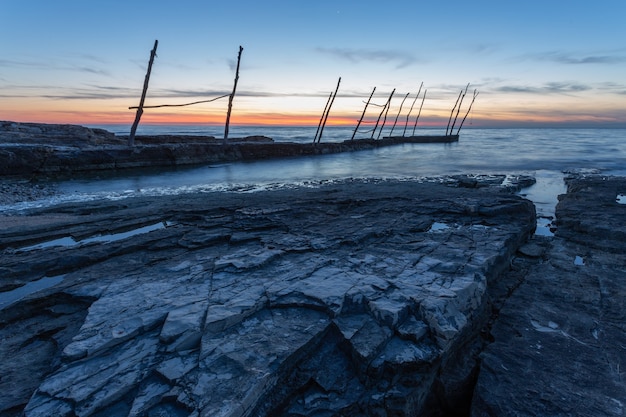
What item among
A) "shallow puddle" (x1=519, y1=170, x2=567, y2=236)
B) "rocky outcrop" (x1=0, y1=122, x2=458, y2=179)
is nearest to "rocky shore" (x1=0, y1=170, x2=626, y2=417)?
"shallow puddle" (x1=519, y1=170, x2=567, y2=236)

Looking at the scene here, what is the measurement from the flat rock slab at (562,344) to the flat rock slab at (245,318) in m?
0.31

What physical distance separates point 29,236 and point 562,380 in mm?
8338

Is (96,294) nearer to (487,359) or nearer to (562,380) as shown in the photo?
(487,359)

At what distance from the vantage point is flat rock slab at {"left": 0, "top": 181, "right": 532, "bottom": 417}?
260 centimetres

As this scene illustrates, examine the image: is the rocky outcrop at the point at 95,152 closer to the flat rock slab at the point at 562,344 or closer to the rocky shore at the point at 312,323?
the rocky shore at the point at 312,323

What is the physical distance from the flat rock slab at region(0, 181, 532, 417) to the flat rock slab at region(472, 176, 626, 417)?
31cm

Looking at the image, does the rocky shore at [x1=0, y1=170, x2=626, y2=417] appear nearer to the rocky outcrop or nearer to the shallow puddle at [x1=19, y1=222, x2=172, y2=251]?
the shallow puddle at [x1=19, y1=222, x2=172, y2=251]

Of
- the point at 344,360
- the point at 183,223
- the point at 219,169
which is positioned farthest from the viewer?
the point at 219,169

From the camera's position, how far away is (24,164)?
15.6 m

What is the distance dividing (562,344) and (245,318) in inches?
132

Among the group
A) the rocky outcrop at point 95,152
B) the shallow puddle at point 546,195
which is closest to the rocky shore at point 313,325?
the shallow puddle at point 546,195

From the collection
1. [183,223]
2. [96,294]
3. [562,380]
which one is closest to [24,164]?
[183,223]

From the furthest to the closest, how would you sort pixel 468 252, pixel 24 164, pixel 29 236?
pixel 24 164, pixel 29 236, pixel 468 252

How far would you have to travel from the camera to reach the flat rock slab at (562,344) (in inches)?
113
